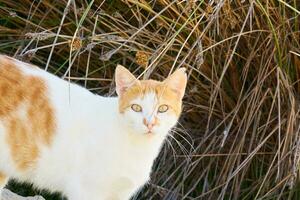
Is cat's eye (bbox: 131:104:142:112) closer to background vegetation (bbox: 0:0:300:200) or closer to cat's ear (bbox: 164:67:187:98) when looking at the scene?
cat's ear (bbox: 164:67:187:98)

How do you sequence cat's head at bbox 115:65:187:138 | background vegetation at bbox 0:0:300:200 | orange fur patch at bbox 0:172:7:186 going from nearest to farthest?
cat's head at bbox 115:65:187:138 → orange fur patch at bbox 0:172:7:186 → background vegetation at bbox 0:0:300:200

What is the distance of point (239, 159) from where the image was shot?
364 centimetres

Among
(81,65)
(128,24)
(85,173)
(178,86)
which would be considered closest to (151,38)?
(128,24)

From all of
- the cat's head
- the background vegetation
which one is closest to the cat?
the cat's head

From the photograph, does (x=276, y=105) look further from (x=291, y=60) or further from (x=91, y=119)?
(x=91, y=119)

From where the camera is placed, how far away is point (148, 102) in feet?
8.97

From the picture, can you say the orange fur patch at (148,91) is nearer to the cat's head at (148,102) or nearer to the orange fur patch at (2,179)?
the cat's head at (148,102)

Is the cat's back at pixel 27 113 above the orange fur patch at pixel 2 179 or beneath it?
above

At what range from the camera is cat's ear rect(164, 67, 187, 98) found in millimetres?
2787

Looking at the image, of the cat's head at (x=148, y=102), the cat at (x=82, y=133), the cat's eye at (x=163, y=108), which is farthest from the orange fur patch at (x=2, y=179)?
the cat's eye at (x=163, y=108)

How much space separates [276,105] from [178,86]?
0.90 m

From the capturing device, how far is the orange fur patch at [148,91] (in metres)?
2.75

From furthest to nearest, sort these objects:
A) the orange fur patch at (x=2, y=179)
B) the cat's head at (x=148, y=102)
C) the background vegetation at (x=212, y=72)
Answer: the background vegetation at (x=212, y=72) → the orange fur patch at (x=2, y=179) → the cat's head at (x=148, y=102)

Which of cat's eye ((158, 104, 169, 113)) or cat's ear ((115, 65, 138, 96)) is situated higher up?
cat's ear ((115, 65, 138, 96))
